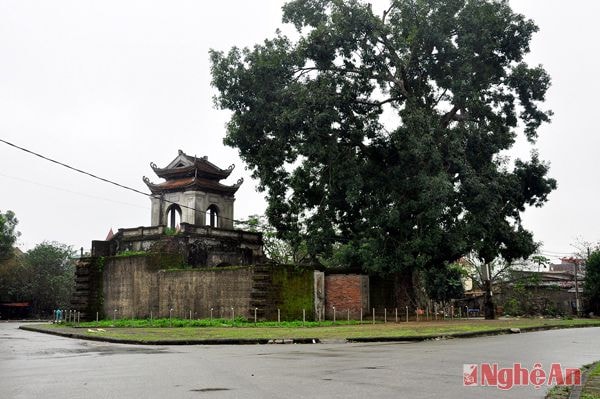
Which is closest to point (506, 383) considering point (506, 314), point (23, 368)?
point (23, 368)

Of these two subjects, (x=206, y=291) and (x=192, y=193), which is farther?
(x=192, y=193)

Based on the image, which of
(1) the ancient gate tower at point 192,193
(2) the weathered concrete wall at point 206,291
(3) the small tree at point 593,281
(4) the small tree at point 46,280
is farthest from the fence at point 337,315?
(4) the small tree at point 46,280

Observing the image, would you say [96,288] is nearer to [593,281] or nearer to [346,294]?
[346,294]

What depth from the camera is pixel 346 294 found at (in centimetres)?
3297

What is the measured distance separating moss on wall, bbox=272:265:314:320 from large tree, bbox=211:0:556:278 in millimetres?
1762

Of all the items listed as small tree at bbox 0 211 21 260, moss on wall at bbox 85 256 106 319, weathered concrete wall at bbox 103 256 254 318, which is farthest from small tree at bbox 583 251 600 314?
small tree at bbox 0 211 21 260

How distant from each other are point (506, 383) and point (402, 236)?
22.3m

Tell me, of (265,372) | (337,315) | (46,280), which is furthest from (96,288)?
(265,372)

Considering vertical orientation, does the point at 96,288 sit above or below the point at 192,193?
below

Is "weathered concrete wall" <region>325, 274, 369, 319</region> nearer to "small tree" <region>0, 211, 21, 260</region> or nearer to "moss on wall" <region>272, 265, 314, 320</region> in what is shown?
"moss on wall" <region>272, 265, 314, 320</region>

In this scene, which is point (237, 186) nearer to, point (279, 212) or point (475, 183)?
point (279, 212)

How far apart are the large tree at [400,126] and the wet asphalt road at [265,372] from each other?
15.2m

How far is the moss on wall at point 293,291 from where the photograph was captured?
105ft

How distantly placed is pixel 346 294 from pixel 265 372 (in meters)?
23.0
